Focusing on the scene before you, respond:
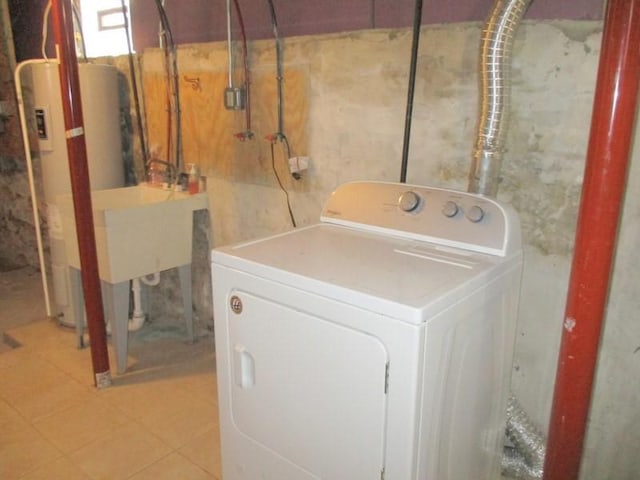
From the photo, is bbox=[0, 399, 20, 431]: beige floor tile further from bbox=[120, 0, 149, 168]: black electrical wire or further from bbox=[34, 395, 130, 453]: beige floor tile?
bbox=[120, 0, 149, 168]: black electrical wire

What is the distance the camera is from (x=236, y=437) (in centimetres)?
147

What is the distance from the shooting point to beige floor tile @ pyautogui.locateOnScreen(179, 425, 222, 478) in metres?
1.85

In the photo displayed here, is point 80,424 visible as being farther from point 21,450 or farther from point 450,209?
point 450,209

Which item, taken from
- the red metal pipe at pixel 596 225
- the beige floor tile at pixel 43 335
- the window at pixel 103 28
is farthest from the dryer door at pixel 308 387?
the window at pixel 103 28

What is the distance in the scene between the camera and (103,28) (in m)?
3.12

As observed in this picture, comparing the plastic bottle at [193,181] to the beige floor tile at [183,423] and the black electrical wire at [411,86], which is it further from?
the black electrical wire at [411,86]

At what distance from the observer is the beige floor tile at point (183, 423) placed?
2.00 metres

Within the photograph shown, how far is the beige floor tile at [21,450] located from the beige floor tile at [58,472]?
1.0 inches

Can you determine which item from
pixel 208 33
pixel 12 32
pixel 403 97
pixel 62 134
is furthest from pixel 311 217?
pixel 12 32

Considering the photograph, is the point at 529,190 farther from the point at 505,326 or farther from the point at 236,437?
the point at 236,437

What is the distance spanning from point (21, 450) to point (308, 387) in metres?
1.39

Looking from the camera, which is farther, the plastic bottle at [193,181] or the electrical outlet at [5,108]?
the electrical outlet at [5,108]

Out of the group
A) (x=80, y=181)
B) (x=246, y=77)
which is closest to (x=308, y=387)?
(x=80, y=181)

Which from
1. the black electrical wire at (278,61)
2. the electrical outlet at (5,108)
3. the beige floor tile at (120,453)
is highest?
the black electrical wire at (278,61)
